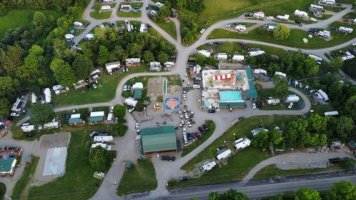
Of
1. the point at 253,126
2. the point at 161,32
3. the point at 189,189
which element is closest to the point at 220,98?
the point at 253,126

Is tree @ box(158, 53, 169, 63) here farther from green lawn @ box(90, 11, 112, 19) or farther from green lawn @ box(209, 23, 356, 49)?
green lawn @ box(90, 11, 112, 19)

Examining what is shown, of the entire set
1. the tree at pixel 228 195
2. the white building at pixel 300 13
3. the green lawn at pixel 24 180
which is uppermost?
the white building at pixel 300 13

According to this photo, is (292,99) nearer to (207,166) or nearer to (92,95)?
(207,166)

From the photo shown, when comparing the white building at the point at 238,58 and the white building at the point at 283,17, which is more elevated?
the white building at the point at 283,17

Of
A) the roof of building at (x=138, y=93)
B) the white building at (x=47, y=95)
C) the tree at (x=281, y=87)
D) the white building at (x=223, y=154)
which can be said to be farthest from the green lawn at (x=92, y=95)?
the tree at (x=281, y=87)

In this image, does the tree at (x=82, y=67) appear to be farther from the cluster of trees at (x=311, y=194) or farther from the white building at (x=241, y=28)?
the cluster of trees at (x=311, y=194)

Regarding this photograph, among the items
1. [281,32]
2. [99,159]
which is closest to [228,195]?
[99,159]

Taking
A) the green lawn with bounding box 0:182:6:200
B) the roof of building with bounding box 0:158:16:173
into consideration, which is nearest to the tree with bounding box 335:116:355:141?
the roof of building with bounding box 0:158:16:173
